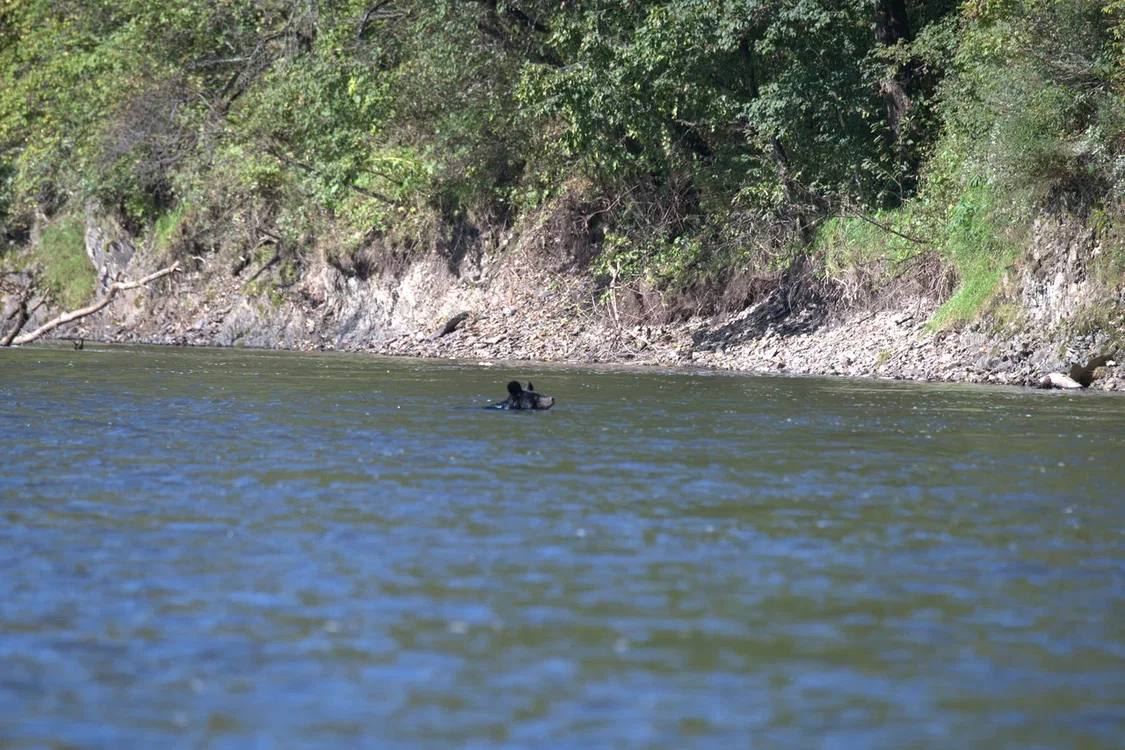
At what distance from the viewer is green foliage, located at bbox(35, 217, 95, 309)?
174 feet

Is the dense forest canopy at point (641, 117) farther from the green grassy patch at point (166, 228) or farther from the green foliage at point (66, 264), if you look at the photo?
the green foliage at point (66, 264)

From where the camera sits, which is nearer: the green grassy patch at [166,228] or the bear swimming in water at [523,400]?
the bear swimming in water at [523,400]

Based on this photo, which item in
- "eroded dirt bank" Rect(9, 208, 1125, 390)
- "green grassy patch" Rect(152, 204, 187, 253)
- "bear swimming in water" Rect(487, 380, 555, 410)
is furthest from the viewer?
"green grassy patch" Rect(152, 204, 187, 253)

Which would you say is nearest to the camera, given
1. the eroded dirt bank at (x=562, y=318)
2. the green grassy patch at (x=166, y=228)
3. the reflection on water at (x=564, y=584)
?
the reflection on water at (x=564, y=584)

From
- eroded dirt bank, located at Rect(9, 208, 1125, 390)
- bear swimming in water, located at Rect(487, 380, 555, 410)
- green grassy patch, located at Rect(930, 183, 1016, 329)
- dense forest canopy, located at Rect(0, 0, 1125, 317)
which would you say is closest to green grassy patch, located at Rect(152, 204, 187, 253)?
eroded dirt bank, located at Rect(9, 208, 1125, 390)

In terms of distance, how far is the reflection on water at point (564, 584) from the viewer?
25.7 feet

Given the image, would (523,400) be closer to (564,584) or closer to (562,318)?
(564,584)

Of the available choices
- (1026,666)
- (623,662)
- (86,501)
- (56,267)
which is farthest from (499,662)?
(56,267)

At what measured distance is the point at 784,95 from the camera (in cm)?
3319

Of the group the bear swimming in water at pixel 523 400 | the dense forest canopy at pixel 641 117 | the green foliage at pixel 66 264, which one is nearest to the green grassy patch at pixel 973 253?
the dense forest canopy at pixel 641 117

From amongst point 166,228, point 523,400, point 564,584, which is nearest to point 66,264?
point 166,228

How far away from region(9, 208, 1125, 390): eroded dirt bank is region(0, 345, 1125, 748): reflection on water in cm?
848

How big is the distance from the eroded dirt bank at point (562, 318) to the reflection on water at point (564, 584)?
8.48 m

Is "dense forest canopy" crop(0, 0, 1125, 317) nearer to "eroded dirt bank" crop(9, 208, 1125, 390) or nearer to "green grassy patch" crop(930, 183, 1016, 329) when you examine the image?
"green grassy patch" crop(930, 183, 1016, 329)
